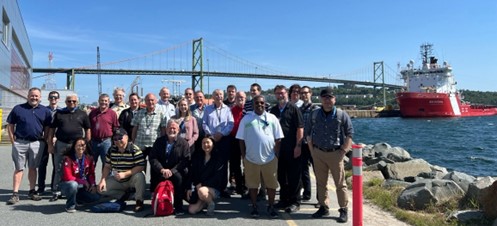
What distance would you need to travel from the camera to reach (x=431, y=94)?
5738 centimetres

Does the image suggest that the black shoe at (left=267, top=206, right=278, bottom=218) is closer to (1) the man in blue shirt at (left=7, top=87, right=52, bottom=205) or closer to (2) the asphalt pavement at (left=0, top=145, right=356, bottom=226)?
(2) the asphalt pavement at (left=0, top=145, right=356, bottom=226)

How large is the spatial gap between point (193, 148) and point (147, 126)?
926 mm

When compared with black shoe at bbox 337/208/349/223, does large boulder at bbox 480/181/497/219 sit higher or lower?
higher

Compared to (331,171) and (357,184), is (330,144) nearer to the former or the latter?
(331,171)

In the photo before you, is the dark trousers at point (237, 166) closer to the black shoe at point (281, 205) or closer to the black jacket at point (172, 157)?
the black shoe at point (281, 205)

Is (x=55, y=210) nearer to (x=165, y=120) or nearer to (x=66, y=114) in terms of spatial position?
(x=66, y=114)

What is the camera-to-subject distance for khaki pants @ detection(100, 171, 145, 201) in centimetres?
573

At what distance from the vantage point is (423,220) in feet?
16.7

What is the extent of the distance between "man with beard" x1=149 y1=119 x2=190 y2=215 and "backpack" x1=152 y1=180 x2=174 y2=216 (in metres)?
0.16

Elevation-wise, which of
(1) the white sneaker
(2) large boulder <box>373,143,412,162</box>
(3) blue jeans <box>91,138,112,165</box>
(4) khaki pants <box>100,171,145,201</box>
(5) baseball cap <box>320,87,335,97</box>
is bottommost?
(2) large boulder <box>373,143,412,162</box>

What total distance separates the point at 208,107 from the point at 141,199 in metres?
1.76

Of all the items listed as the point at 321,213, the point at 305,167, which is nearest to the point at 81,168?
the point at 305,167

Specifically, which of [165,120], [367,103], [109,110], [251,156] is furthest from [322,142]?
[367,103]

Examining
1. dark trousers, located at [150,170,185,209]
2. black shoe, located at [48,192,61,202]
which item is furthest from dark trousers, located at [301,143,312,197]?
black shoe, located at [48,192,61,202]
